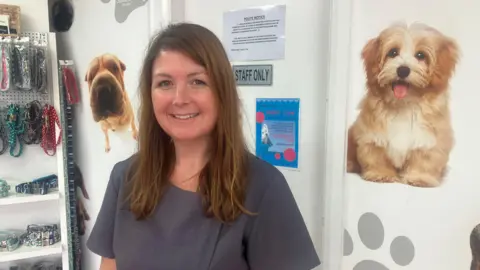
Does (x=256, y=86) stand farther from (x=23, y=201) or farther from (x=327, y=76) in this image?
(x=23, y=201)

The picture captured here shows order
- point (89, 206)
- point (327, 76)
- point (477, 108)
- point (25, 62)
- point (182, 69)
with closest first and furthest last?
point (182, 69) < point (477, 108) < point (327, 76) < point (25, 62) < point (89, 206)

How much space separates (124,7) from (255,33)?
80 cm

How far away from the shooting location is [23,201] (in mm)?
2064

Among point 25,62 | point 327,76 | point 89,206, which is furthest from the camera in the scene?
→ point 89,206

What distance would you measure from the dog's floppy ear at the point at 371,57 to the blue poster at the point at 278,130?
0.99 feet

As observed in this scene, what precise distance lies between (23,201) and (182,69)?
1545 mm

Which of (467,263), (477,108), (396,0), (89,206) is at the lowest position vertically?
(89,206)

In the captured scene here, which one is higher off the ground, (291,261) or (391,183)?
(391,183)

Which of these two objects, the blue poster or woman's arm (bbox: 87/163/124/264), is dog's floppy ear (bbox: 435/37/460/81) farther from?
woman's arm (bbox: 87/163/124/264)

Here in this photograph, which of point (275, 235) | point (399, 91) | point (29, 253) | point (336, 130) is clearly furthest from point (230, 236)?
point (29, 253)

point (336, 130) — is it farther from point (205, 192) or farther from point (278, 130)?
point (205, 192)

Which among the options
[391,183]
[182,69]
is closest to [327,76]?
[391,183]

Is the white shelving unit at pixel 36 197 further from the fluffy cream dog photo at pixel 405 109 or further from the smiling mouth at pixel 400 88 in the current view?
the smiling mouth at pixel 400 88

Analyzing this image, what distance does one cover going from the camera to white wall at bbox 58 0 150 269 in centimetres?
200
